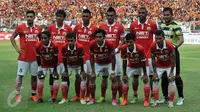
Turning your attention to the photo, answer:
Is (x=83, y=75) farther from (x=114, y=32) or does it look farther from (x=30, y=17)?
(x=30, y=17)

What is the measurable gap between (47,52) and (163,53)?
2.81 m

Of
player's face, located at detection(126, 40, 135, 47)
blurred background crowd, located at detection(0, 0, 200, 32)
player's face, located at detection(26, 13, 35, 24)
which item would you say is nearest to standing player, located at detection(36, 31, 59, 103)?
player's face, located at detection(26, 13, 35, 24)

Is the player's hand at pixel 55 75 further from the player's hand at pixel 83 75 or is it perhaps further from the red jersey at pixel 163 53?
the red jersey at pixel 163 53

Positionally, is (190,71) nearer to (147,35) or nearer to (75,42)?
(147,35)

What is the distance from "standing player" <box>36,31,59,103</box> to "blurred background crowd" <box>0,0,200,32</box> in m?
31.5

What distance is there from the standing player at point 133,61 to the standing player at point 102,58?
0.27m

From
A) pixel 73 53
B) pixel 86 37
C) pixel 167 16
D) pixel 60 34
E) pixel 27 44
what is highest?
pixel 167 16

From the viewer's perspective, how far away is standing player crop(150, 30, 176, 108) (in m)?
8.53

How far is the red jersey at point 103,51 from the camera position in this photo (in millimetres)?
8867

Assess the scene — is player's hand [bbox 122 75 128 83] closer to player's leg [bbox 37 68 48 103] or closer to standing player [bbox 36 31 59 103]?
standing player [bbox 36 31 59 103]

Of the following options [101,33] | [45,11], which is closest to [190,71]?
[101,33]

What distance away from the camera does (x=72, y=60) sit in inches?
358

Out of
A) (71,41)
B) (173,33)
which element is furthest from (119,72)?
(173,33)

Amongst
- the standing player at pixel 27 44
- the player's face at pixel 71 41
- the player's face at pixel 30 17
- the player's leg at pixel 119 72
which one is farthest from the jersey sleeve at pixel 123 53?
the player's face at pixel 30 17
